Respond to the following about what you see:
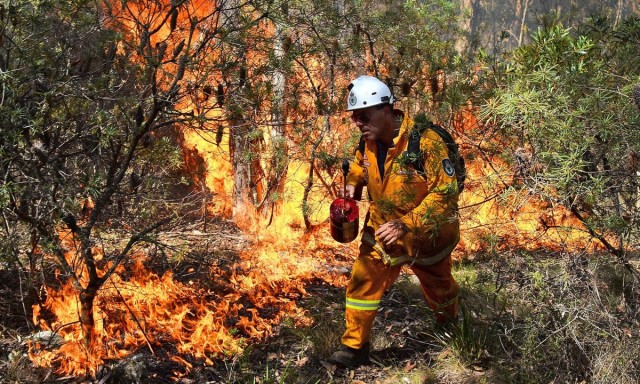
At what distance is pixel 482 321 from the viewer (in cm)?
419

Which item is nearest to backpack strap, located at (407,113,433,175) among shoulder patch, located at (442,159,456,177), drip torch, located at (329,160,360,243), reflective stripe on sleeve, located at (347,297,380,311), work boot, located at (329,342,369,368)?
shoulder patch, located at (442,159,456,177)

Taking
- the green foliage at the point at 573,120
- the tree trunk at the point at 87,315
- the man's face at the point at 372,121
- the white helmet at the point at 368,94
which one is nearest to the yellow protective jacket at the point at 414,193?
the man's face at the point at 372,121

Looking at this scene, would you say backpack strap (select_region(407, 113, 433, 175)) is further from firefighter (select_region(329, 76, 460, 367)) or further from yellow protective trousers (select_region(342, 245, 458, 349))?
yellow protective trousers (select_region(342, 245, 458, 349))

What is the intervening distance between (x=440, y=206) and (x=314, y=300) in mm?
2271

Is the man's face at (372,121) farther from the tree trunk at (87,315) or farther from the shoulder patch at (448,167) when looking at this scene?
the tree trunk at (87,315)

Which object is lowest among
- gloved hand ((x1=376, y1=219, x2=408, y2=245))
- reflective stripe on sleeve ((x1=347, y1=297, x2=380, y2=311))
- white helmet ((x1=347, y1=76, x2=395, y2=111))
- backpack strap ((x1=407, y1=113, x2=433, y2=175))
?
reflective stripe on sleeve ((x1=347, y1=297, x2=380, y2=311))

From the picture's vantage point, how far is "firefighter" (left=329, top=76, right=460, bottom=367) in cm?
335

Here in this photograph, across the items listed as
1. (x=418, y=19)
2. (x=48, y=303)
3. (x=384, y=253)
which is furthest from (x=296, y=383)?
(x=418, y=19)

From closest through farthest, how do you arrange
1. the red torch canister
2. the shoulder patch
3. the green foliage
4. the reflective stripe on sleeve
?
the green foliage → the shoulder patch → the reflective stripe on sleeve → the red torch canister

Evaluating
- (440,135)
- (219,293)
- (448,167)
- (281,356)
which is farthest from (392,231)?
(219,293)

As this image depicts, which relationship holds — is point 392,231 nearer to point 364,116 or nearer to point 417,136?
point 417,136

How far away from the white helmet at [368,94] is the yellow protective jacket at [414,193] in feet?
0.79

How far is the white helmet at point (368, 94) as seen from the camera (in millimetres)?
3461

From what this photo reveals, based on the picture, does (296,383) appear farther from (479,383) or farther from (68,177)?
(68,177)
